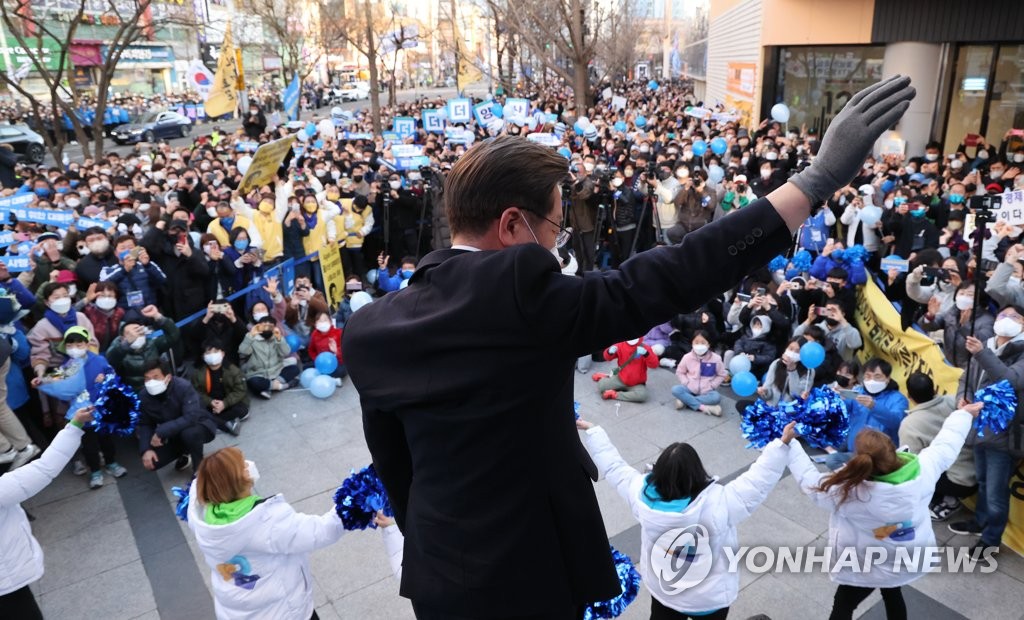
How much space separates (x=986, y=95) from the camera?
658 inches

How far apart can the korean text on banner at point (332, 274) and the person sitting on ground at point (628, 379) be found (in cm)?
390

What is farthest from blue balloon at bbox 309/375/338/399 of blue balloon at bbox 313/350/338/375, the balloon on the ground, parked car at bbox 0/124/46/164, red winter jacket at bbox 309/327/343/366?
parked car at bbox 0/124/46/164

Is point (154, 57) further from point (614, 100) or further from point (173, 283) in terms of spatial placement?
point (173, 283)

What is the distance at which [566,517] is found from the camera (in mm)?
1369

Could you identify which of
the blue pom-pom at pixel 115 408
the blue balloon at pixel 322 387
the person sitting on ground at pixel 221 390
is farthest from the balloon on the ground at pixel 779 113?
the blue pom-pom at pixel 115 408

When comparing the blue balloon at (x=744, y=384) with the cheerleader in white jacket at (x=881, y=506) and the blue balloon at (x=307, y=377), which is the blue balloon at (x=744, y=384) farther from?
the blue balloon at (x=307, y=377)

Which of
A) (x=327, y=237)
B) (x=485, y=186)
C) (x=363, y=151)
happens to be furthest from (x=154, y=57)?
(x=485, y=186)

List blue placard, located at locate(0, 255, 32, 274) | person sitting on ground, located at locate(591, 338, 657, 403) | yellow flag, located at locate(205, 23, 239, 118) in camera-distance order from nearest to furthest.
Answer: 1. person sitting on ground, located at locate(591, 338, 657, 403)
2. blue placard, located at locate(0, 255, 32, 274)
3. yellow flag, located at locate(205, 23, 239, 118)

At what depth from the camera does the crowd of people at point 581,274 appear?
4711 mm

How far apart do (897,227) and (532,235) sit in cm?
931

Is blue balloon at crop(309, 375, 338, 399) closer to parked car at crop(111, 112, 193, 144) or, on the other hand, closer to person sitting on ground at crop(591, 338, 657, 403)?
person sitting on ground at crop(591, 338, 657, 403)

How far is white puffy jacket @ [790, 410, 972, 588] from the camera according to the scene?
351 cm

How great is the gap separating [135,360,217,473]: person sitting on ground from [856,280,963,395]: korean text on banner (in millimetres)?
6025

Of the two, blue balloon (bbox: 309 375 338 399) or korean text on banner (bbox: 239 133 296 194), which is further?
korean text on banner (bbox: 239 133 296 194)
